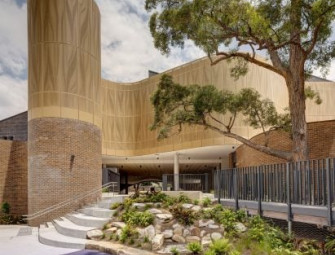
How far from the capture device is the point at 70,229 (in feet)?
43.6

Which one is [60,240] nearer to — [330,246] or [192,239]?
[192,239]

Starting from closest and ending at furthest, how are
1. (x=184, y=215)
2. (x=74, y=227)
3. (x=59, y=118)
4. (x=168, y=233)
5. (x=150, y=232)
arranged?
(x=168, y=233) < (x=150, y=232) < (x=184, y=215) < (x=74, y=227) < (x=59, y=118)

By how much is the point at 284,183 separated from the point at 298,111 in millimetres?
4057

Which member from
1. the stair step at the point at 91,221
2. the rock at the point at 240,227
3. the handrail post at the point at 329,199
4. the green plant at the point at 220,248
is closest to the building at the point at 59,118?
the stair step at the point at 91,221

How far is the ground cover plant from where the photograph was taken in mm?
9266

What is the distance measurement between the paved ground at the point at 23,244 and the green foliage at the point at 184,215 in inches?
145

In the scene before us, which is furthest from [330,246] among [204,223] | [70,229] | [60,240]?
[70,229]

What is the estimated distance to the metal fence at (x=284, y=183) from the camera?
804cm

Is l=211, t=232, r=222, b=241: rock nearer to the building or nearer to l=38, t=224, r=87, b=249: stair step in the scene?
l=38, t=224, r=87, b=249: stair step

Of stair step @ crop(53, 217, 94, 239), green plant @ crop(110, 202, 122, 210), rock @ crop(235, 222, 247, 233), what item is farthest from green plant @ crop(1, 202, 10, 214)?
rock @ crop(235, 222, 247, 233)

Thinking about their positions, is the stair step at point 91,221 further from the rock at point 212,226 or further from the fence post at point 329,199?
the fence post at point 329,199

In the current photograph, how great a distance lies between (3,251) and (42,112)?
7557 millimetres

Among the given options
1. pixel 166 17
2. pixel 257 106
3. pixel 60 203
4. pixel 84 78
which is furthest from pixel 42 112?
pixel 257 106

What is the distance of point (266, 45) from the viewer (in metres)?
12.5
